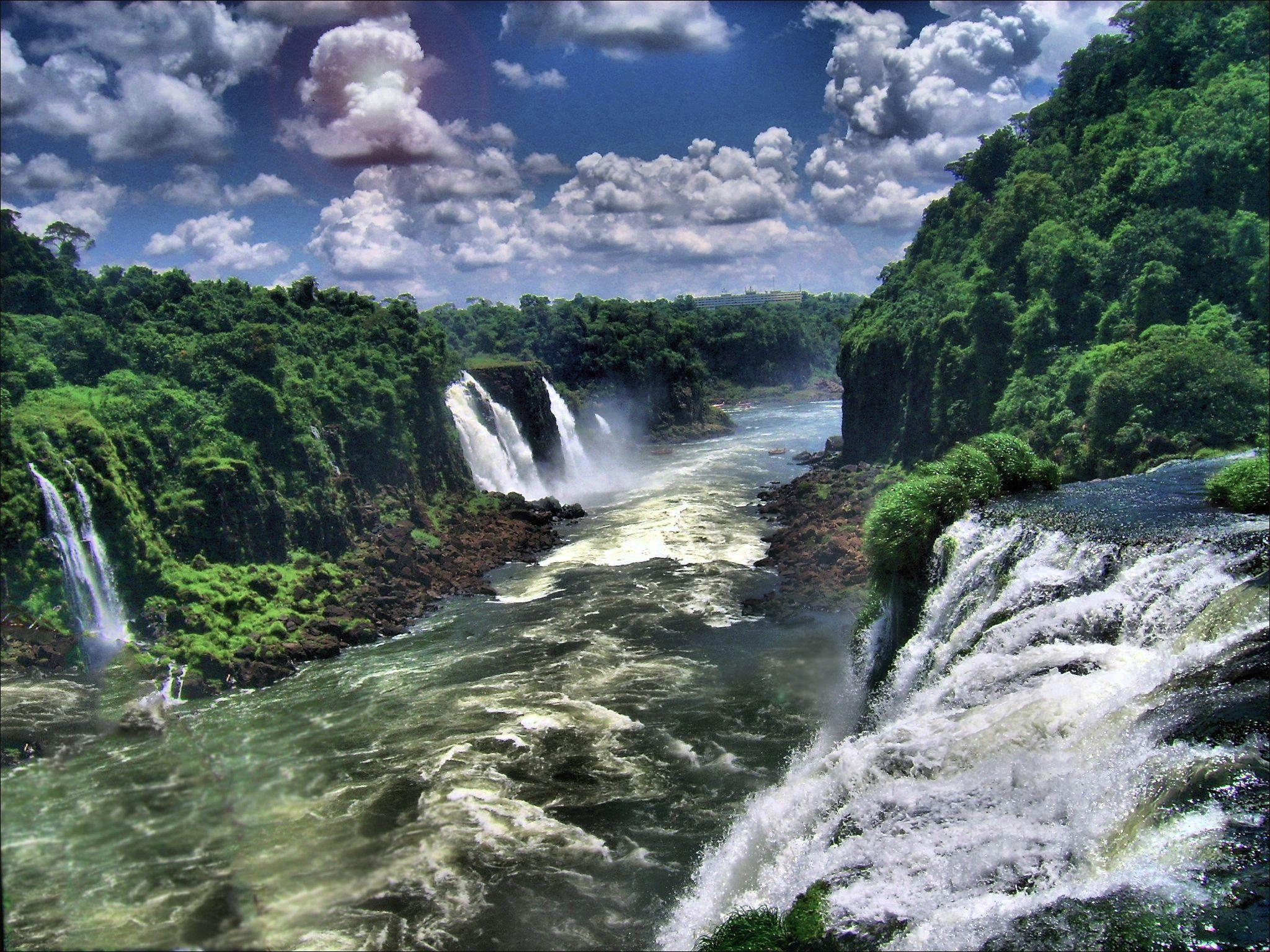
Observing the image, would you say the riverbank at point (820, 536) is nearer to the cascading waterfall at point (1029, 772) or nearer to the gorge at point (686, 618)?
the gorge at point (686, 618)

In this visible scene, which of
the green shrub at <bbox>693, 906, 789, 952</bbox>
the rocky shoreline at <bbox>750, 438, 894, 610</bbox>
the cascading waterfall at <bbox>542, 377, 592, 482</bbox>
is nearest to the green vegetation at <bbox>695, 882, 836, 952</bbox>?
the green shrub at <bbox>693, 906, 789, 952</bbox>

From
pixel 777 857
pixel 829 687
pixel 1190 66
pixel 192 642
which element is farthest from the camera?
pixel 1190 66

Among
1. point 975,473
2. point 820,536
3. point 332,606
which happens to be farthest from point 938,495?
point 332,606

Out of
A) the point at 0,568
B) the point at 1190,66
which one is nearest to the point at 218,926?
the point at 0,568

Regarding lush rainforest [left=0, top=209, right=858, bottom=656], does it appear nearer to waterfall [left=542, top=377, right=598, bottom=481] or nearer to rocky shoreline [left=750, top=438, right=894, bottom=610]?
waterfall [left=542, top=377, right=598, bottom=481]

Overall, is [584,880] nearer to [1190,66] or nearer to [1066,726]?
[1066,726]

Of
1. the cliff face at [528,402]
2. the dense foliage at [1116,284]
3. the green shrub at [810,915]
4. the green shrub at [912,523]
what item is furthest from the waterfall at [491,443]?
the green shrub at [810,915]
